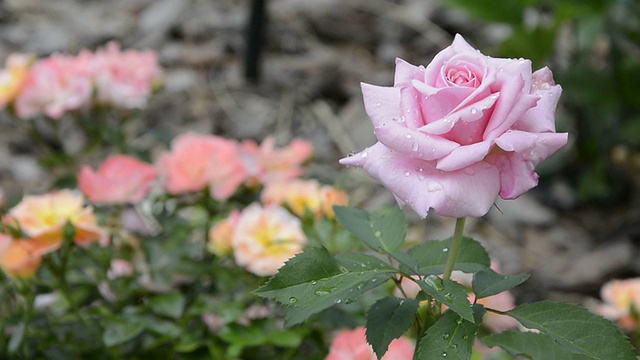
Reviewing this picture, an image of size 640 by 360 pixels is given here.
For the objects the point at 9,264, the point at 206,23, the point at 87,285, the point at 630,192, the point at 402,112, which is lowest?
the point at 630,192

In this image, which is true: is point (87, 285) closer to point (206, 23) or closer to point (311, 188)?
point (311, 188)

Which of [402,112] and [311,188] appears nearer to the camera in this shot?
[402,112]

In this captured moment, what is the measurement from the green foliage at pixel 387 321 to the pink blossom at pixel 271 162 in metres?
0.56

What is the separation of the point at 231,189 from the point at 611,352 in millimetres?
635

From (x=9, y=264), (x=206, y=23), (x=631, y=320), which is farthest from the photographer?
(x=206, y=23)

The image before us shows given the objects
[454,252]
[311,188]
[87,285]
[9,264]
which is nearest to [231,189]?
[311,188]

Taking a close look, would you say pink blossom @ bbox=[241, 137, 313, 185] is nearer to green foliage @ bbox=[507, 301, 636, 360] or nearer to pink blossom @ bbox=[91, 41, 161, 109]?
pink blossom @ bbox=[91, 41, 161, 109]

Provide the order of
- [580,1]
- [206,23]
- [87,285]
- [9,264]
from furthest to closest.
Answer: [206,23] < [580,1] < [87,285] < [9,264]

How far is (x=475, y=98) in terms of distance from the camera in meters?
0.56

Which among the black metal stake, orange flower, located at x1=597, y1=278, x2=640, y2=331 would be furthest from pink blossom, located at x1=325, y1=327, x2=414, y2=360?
the black metal stake

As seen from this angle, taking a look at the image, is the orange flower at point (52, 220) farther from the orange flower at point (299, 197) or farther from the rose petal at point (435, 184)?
the rose petal at point (435, 184)

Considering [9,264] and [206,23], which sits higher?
[9,264]

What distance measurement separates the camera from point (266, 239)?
3.23 feet

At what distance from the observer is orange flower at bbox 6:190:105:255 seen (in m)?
0.88
